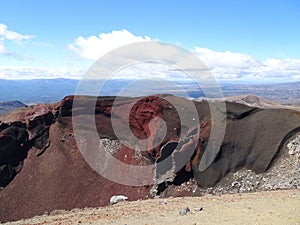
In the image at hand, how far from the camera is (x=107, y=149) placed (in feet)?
115

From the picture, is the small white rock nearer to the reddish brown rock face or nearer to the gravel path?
the reddish brown rock face

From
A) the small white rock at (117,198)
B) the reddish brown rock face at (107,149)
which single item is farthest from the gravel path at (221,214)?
the small white rock at (117,198)

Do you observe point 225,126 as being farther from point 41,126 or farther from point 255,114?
point 41,126

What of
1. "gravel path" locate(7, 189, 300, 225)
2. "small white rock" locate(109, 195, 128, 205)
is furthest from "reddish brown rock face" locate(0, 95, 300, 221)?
"gravel path" locate(7, 189, 300, 225)

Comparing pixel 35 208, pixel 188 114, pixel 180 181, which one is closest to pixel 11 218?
pixel 35 208

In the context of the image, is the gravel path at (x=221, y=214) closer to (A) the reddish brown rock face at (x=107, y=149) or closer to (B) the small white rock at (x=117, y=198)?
(A) the reddish brown rock face at (x=107, y=149)

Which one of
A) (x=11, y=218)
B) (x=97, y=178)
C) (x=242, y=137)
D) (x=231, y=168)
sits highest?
(x=242, y=137)

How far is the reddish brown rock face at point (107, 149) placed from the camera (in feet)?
87.8

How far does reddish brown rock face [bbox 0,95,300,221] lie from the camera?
1053 inches

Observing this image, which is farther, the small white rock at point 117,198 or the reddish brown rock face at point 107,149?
the small white rock at point 117,198

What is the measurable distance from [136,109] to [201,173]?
11.2m

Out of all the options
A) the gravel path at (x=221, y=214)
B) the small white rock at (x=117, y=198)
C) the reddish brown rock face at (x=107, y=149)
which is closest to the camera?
the gravel path at (x=221, y=214)

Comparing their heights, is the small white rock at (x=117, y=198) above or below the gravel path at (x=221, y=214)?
below

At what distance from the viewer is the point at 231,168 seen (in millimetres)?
25969
